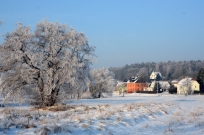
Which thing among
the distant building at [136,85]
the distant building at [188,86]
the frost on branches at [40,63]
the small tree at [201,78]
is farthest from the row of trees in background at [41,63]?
the distant building at [136,85]

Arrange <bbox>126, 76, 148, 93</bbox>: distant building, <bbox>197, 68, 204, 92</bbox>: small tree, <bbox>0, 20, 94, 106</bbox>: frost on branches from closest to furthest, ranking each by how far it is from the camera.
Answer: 1. <bbox>0, 20, 94, 106</bbox>: frost on branches
2. <bbox>197, 68, 204, 92</bbox>: small tree
3. <bbox>126, 76, 148, 93</bbox>: distant building

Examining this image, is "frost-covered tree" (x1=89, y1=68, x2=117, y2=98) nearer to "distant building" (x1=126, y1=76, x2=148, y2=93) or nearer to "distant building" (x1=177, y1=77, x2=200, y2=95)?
"distant building" (x1=177, y1=77, x2=200, y2=95)

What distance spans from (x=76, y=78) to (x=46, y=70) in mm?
3695

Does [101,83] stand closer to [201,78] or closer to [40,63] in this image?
[201,78]

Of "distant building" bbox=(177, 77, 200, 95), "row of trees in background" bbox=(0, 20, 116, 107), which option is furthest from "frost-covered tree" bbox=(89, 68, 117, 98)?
"row of trees in background" bbox=(0, 20, 116, 107)

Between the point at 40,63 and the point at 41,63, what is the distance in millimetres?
195

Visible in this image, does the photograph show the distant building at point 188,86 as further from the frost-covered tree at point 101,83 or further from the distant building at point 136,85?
the distant building at point 136,85

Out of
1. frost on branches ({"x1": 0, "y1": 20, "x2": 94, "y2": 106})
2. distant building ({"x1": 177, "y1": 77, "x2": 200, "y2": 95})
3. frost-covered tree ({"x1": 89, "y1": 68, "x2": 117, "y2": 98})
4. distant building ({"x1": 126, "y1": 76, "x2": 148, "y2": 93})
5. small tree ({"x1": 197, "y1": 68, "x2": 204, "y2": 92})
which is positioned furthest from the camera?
distant building ({"x1": 126, "y1": 76, "x2": 148, "y2": 93})

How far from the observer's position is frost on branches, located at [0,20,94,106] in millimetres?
26141

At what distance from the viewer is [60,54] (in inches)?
1101

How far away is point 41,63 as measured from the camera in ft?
87.7

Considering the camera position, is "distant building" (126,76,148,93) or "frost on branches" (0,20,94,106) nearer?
"frost on branches" (0,20,94,106)

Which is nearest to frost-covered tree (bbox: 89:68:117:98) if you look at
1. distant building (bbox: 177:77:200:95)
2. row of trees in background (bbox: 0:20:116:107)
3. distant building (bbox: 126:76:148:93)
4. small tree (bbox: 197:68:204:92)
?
distant building (bbox: 177:77:200:95)

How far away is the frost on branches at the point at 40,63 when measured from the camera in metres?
26.1
